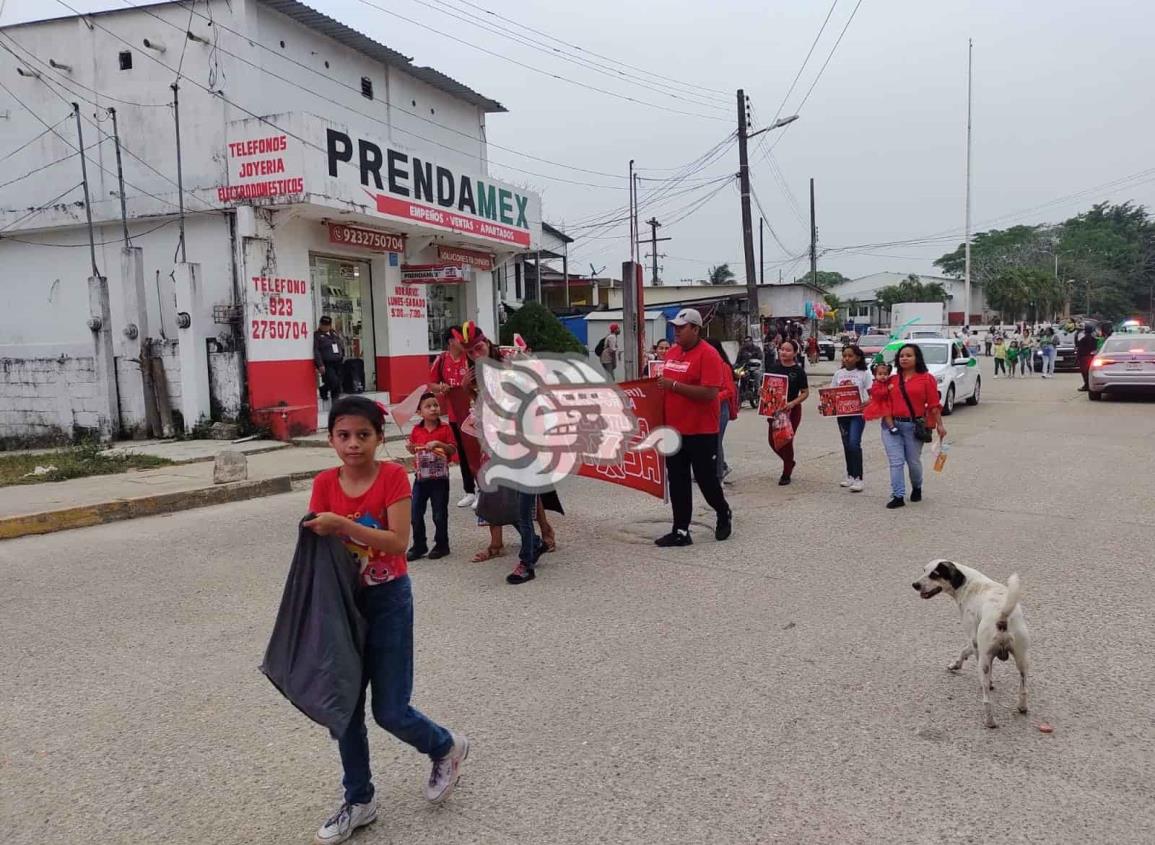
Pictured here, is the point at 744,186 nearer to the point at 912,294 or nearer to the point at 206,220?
the point at 206,220

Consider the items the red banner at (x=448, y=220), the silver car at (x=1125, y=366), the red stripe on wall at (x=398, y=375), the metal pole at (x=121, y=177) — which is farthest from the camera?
the silver car at (x=1125, y=366)

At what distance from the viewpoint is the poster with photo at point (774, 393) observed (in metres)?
9.50

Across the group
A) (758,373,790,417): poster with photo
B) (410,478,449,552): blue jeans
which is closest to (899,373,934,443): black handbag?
(758,373,790,417): poster with photo

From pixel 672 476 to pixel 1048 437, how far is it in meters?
8.85

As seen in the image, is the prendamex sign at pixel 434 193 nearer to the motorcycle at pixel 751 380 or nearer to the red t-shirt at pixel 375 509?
the motorcycle at pixel 751 380

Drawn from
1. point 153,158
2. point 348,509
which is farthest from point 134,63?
point 348,509

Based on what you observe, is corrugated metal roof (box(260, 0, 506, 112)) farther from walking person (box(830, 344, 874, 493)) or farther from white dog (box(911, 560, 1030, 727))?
white dog (box(911, 560, 1030, 727))

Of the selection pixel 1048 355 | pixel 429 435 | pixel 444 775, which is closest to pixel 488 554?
pixel 429 435

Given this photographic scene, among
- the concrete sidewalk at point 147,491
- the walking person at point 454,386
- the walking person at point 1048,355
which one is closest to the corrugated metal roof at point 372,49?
the concrete sidewalk at point 147,491

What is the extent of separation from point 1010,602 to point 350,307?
14.4 metres

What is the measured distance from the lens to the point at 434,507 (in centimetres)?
679

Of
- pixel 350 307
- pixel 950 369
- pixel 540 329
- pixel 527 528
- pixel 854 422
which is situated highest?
pixel 350 307

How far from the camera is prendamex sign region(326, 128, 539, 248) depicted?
47.9 ft

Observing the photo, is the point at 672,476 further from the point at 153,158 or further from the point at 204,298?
the point at 153,158
